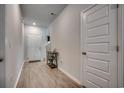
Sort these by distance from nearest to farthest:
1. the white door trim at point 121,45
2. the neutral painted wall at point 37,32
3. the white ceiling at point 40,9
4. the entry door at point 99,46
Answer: the white door trim at point 121,45 → the entry door at point 99,46 → the white ceiling at point 40,9 → the neutral painted wall at point 37,32

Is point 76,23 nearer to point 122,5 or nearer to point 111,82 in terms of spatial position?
point 122,5

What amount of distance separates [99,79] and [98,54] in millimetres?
510

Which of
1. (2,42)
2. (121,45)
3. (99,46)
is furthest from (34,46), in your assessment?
Answer: (121,45)

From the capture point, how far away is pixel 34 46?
6289 mm

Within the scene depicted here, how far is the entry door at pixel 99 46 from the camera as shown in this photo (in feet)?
4.92

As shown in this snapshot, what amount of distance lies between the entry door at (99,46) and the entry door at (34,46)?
4.72 metres

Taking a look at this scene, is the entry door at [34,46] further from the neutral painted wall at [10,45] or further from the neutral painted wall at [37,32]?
the neutral painted wall at [10,45]

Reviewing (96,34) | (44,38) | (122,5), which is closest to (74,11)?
(96,34)

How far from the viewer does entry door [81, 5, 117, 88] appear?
4.92 feet

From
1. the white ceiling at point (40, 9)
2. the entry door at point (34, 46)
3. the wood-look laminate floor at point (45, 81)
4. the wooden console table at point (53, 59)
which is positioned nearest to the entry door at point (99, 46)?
the wood-look laminate floor at point (45, 81)

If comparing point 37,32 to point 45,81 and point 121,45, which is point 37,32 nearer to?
point 45,81

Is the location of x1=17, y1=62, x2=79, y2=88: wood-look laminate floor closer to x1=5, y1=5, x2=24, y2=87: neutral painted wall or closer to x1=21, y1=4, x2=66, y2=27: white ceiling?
x1=5, y1=5, x2=24, y2=87: neutral painted wall

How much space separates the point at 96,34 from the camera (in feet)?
6.04

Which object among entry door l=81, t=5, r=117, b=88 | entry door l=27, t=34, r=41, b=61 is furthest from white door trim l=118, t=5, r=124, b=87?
entry door l=27, t=34, r=41, b=61
